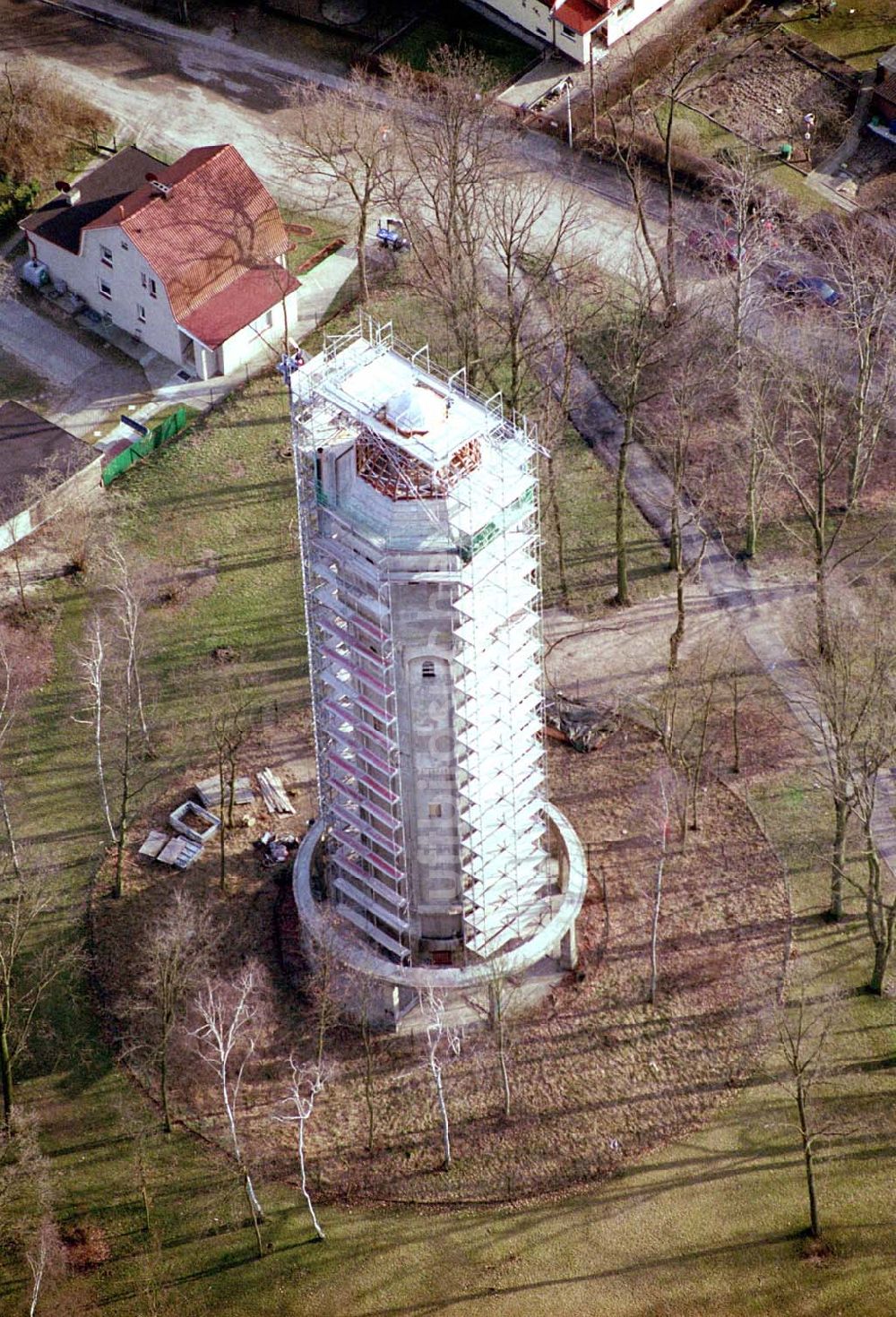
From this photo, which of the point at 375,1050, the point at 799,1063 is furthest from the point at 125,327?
the point at 799,1063

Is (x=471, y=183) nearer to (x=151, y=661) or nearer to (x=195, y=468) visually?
(x=195, y=468)

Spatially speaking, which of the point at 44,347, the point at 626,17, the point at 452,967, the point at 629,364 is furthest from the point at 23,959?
the point at 626,17

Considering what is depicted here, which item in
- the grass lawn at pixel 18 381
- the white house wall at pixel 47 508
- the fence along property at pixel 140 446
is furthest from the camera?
the grass lawn at pixel 18 381

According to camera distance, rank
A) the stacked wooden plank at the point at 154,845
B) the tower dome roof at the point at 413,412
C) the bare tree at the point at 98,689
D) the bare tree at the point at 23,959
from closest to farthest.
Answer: the tower dome roof at the point at 413,412
the bare tree at the point at 23,959
the stacked wooden plank at the point at 154,845
the bare tree at the point at 98,689

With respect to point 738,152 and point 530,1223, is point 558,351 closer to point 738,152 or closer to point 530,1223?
point 738,152

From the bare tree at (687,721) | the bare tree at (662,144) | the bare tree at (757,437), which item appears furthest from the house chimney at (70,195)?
the bare tree at (687,721)

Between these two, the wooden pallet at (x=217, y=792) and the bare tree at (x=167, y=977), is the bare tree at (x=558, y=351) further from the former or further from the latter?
the bare tree at (x=167, y=977)

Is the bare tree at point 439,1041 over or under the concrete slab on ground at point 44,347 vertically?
under

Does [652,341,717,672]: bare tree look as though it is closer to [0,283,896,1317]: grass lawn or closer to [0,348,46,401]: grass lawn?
[0,283,896,1317]: grass lawn

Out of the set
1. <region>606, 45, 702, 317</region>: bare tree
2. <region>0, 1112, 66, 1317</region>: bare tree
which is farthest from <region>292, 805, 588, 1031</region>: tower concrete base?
<region>606, 45, 702, 317</region>: bare tree
